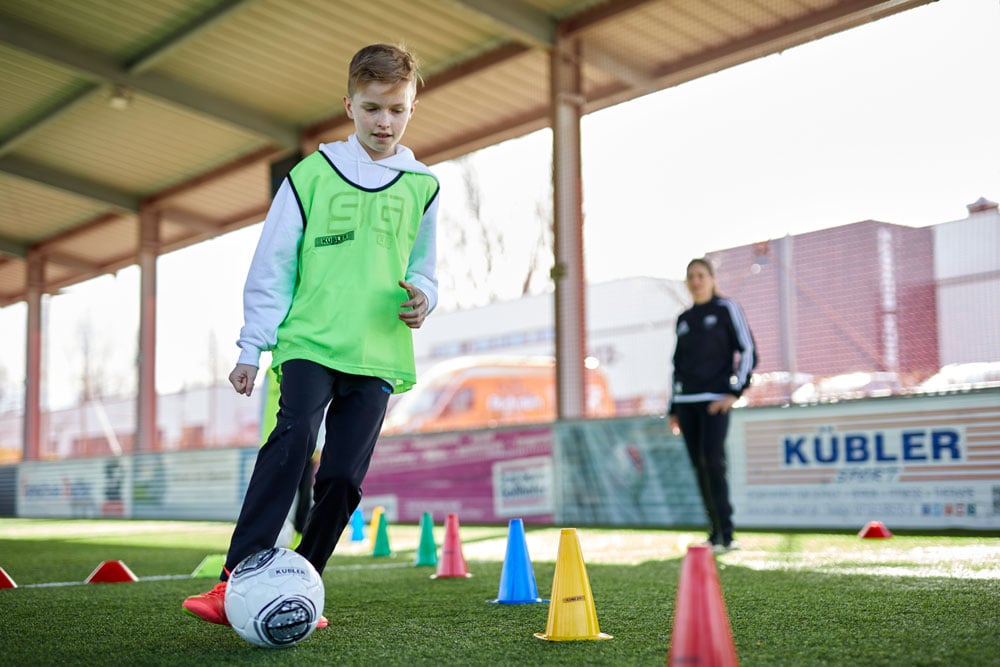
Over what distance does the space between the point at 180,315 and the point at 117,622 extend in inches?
631

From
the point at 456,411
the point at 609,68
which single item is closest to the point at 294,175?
the point at 609,68

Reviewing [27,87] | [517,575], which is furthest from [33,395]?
[517,575]

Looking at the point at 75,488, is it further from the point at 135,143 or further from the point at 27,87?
the point at 27,87

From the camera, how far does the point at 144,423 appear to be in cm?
1784

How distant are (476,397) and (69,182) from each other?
7617 millimetres

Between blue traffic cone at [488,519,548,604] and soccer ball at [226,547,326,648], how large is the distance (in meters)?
1.16

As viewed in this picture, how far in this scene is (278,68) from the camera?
499 inches

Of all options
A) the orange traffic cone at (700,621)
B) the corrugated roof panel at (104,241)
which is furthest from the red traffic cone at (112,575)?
the corrugated roof panel at (104,241)

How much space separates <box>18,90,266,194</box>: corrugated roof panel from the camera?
46.9 feet

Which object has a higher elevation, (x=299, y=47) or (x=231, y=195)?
(x=299, y=47)

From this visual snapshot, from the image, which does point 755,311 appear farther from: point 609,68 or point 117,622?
point 117,622

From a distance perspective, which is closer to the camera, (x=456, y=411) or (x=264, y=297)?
(x=264, y=297)

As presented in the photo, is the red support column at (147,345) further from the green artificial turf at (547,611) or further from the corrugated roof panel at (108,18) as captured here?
the green artificial turf at (547,611)

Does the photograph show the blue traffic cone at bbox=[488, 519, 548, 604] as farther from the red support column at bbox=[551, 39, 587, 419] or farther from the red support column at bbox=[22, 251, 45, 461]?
the red support column at bbox=[22, 251, 45, 461]
